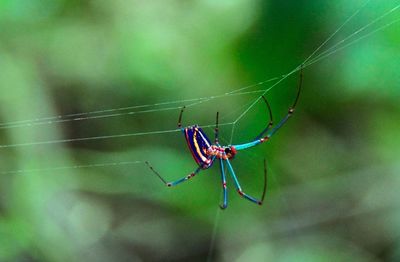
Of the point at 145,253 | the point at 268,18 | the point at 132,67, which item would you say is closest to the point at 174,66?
the point at 132,67

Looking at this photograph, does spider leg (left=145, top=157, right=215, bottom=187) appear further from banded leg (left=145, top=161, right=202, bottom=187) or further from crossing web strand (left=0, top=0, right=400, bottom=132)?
crossing web strand (left=0, top=0, right=400, bottom=132)

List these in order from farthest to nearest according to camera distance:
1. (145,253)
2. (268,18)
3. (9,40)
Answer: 1. (145,253)
2. (9,40)
3. (268,18)

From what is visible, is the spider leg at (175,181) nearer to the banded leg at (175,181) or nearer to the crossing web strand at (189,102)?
the banded leg at (175,181)

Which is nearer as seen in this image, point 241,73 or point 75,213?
point 241,73

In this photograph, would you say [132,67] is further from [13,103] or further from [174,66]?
[13,103]

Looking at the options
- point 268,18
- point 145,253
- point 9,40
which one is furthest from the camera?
point 145,253

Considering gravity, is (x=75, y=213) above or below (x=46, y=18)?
below

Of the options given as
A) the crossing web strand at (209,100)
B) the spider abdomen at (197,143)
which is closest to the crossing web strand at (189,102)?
the crossing web strand at (209,100)
